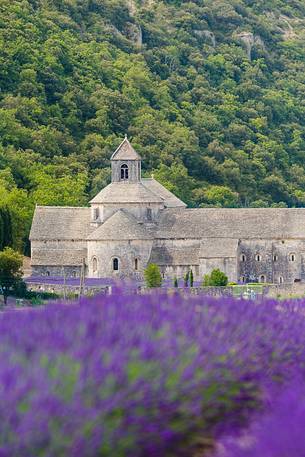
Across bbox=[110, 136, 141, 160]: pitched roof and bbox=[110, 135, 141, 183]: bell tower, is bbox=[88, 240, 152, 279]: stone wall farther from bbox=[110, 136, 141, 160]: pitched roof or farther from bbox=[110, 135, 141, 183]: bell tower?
bbox=[110, 136, 141, 160]: pitched roof

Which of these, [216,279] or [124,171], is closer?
[216,279]

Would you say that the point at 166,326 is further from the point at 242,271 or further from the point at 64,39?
the point at 64,39

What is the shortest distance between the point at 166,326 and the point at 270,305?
421 cm

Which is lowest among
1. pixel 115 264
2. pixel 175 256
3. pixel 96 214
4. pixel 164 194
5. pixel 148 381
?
pixel 148 381

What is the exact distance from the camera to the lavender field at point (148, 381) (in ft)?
42.2

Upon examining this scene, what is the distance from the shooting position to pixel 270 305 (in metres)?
19.9

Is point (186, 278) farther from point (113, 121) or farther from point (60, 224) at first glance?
point (113, 121)

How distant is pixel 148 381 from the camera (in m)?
14.2

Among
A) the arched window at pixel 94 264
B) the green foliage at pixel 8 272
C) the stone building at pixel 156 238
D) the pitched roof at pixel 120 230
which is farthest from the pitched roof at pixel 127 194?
the green foliage at pixel 8 272

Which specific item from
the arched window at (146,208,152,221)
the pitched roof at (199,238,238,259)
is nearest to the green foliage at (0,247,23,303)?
the pitched roof at (199,238,238,259)

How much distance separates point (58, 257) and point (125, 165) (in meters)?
7.61

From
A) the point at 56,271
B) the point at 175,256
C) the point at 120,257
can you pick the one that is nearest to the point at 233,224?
the point at 175,256

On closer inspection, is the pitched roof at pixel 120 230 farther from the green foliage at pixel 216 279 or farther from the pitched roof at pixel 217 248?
the green foliage at pixel 216 279

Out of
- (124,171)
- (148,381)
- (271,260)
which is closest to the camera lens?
(148,381)
